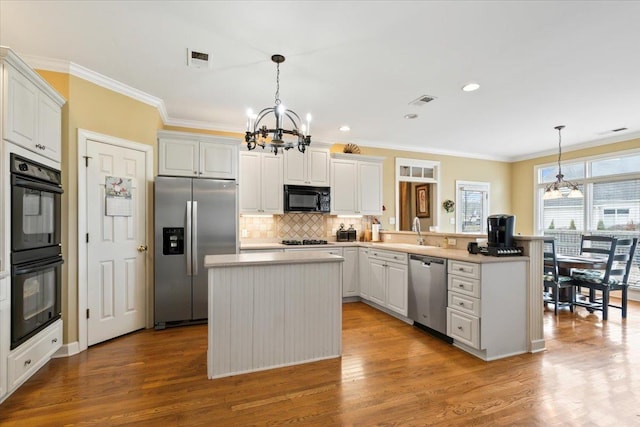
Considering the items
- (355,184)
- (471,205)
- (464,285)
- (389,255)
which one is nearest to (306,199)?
(355,184)

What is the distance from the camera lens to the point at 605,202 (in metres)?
5.67

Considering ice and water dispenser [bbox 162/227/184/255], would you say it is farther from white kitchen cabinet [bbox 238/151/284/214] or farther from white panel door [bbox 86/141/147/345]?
white kitchen cabinet [bbox 238/151/284/214]

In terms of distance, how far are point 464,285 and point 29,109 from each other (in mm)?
3977

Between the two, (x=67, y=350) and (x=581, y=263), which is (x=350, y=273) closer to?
(x=581, y=263)

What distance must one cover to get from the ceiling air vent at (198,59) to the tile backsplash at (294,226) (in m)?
2.48

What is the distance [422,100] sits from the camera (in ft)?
12.8

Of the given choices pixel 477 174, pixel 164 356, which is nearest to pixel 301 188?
pixel 164 356

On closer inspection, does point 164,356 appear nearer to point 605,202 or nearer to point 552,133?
point 552,133

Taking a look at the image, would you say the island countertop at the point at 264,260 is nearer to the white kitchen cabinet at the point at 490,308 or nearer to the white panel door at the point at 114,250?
the white kitchen cabinet at the point at 490,308

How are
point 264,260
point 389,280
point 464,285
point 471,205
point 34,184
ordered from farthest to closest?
point 471,205 < point 389,280 < point 464,285 < point 264,260 < point 34,184

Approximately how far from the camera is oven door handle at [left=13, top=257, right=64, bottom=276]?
232 cm

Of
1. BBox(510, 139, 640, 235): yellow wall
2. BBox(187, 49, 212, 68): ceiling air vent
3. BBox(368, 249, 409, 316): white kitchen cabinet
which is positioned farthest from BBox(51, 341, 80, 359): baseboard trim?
BBox(510, 139, 640, 235): yellow wall

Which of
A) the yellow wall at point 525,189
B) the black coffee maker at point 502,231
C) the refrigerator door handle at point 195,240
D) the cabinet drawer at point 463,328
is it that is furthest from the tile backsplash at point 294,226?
the yellow wall at point 525,189

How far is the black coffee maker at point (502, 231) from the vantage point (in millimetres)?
3037
